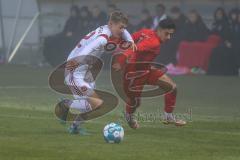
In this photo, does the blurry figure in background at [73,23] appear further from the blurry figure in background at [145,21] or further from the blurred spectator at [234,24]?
the blurred spectator at [234,24]

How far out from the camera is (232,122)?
588 inches

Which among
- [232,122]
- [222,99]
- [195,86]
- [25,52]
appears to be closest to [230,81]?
[195,86]

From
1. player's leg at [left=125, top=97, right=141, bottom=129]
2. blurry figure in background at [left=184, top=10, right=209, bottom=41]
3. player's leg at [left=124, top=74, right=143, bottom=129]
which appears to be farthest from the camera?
blurry figure in background at [left=184, top=10, right=209, bottom=41]

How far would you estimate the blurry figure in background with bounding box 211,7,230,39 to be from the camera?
26703 mm

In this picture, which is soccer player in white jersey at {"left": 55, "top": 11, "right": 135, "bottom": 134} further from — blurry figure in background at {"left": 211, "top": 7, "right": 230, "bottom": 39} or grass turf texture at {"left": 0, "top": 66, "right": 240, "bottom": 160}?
blurry figure in background at {"left": 211, "top": 7, "right": 230, "bottom": 39}

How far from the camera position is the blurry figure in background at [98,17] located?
96.8 ft

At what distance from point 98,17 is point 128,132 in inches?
647

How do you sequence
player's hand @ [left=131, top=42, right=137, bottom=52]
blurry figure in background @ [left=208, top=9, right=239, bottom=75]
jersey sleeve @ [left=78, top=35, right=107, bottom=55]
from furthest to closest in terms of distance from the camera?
blurry figure in background @ [left=208, top=9, right=239, bottom=75] < player's hand @ [left=131, top=42, right=137, bottom=52] < jersey sleeve @ [left=78, top=35, right=107, bottom=55]

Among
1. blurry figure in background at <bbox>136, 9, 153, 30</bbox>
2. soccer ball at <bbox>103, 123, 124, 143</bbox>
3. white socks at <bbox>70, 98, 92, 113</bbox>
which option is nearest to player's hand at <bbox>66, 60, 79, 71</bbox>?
white socks at <bbox>70, 98, 92, 113</bbox>

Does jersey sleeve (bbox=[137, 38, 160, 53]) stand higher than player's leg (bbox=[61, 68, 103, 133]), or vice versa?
jersey sleeve (bbox=[137, 38, 160, 53])

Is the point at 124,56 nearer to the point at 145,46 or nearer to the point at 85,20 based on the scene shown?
the point at 145,46

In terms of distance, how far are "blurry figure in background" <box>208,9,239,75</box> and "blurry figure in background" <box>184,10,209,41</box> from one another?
0.86m

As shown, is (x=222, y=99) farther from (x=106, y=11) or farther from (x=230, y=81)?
(x=106, y=11)

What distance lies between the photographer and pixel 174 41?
2803 centimetres
